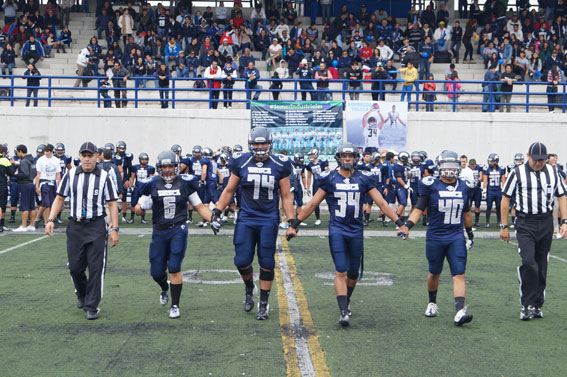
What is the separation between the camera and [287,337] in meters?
6.83

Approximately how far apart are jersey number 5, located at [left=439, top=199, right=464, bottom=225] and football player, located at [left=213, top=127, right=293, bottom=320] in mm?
1615

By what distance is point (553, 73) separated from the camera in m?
24.7

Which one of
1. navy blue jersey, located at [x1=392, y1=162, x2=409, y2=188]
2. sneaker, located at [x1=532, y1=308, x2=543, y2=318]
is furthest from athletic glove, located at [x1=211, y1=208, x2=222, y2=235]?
navy blue jersey, located at [x1=392, y1=162, x2=409, y2=188]

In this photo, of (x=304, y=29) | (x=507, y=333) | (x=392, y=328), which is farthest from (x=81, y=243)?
(x=304, y=29)

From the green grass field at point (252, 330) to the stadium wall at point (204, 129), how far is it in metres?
12.0

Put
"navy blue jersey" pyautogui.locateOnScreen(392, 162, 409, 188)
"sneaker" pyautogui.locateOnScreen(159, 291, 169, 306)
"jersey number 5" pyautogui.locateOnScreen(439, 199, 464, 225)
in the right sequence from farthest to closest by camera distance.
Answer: "navy blue jersey" pyautogui.locateOnScreen(392, 162, 409, 188) < "sneaker" pyautogui.locateOnScreen(159, 291, 169, 306) < "jersey number 5" pyautogui.locateOnScreen(439, 199, 464, 225)

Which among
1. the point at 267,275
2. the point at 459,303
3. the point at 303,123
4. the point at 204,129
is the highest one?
the point at 303,123

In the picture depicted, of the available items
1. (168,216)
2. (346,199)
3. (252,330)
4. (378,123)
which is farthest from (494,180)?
(252,330)

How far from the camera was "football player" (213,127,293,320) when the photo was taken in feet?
25.3

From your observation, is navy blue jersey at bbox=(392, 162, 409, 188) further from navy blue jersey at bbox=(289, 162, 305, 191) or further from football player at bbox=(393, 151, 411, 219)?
navy blue jersey at bbox=(289, 162, 305, 191)

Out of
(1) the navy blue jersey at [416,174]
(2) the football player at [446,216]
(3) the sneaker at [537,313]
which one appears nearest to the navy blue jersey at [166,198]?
(2) the football player at [446,216]

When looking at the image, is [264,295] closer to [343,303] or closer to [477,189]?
[343,303]

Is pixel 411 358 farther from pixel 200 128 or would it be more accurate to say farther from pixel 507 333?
pixel 200 128

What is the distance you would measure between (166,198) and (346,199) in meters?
1.93
